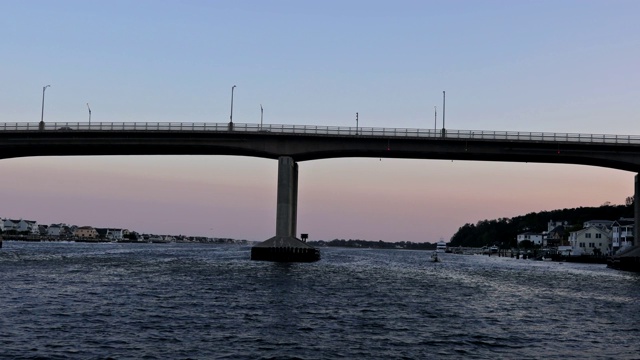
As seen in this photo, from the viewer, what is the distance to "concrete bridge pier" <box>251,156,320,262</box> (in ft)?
288

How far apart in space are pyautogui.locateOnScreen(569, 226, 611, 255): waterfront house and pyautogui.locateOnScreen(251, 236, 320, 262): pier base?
100.0 m

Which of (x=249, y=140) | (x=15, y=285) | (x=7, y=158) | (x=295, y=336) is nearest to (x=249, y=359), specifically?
(x=295, y=336)

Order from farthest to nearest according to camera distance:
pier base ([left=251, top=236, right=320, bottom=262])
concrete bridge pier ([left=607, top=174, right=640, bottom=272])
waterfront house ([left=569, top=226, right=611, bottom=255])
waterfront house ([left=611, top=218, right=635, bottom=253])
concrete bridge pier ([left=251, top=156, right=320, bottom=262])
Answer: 1. waterfront house ([left=569, top=226, right=611, bottom=255])
2. waterfront house ([left=611, top=218, right=635, bottom=253])
3. concrete bridge pier ([left=607, top=174, right=640, bottom=272])
4. concrete bridge pier ([left=251, top=156, right=320, bottom=262])
5. pier base ([left=251, top=236, right=320, bottom=262])

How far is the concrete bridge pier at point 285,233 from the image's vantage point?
87688mm

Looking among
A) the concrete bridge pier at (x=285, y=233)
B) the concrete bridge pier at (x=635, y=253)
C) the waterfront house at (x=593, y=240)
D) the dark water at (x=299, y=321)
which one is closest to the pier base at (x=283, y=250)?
the concrete bridge pier at (x=285, y=233)

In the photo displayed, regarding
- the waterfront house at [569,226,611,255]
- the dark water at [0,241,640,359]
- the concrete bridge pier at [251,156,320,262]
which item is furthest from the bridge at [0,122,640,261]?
the waterfront house at [569,226,611,255]

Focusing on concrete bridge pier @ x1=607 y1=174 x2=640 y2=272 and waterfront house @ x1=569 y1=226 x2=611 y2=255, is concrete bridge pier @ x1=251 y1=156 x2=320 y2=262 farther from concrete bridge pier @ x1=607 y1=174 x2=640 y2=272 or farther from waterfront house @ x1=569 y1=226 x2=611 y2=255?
waterfront house @ x1=569 y1=226 x2=611 y2=255

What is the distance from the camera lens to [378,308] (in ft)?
124

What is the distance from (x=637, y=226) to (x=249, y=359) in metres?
91.2

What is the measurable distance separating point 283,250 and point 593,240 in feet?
364

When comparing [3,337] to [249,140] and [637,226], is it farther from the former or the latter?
[637,226]

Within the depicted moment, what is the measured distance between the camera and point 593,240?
168 metres

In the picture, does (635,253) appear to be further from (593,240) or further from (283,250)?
(593,240)

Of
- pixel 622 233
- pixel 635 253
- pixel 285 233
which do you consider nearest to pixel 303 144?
pixel 285 233
